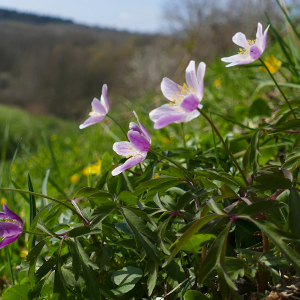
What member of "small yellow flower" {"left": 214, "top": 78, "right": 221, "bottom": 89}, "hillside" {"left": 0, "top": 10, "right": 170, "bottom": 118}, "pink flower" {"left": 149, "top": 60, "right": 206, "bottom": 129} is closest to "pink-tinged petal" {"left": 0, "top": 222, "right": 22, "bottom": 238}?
"pink flower" {"left": 149, "top": 60, "right": 206, "bottom": 129}

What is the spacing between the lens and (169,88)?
0.71 metres

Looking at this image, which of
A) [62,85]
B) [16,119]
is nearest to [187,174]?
[16,119]

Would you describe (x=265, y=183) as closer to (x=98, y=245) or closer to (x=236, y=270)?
(x=236, y=270)

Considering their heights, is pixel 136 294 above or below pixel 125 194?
below

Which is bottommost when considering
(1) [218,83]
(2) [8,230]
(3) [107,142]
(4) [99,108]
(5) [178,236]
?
(3) [107,142]

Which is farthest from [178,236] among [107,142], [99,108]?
[107,142]

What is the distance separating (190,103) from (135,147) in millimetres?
145

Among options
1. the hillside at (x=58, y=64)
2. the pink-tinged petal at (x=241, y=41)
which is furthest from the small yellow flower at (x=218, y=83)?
the hillside at (x=58, y=64)

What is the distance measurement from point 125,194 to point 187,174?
0.13m

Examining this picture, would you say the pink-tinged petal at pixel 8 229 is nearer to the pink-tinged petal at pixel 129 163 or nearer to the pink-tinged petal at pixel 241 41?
the pink-tinged petal at pixel 129 163

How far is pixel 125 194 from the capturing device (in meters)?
0.65

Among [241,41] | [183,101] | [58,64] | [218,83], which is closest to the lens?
[183,101]

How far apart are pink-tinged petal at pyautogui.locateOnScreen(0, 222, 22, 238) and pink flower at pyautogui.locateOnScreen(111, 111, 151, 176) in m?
0.22

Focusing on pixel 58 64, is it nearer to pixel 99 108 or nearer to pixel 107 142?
pixel 107 142
